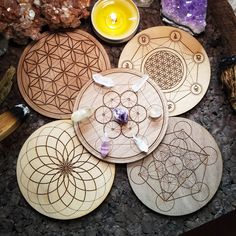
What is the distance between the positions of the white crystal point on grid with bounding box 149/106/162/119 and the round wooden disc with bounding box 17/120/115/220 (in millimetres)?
176

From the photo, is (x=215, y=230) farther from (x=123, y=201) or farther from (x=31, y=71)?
(x=31, y=71)

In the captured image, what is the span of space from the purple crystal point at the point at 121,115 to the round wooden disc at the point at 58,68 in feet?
0.40

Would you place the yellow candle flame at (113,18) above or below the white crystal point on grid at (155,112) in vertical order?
above

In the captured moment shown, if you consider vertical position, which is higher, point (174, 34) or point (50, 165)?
point (174, 34)

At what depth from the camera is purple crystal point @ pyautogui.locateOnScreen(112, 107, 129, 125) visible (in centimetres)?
128

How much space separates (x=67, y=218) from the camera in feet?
3.99

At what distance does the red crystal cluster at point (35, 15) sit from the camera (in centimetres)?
129

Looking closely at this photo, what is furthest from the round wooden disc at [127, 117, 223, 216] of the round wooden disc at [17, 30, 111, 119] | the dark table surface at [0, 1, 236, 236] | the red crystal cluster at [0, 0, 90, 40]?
the red crystal cluster at [0, 0, 90, 40]

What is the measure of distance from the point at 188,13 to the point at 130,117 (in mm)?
357

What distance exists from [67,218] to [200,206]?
13.6 inches

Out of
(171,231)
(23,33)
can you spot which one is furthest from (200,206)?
(23,33)

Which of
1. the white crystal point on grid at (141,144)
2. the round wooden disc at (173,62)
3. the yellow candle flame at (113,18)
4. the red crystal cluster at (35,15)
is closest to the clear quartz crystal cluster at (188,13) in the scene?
the round wooden disc at (173,62)

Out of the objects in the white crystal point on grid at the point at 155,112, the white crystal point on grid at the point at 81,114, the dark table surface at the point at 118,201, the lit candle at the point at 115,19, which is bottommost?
the dark table surface at the point at 118,201

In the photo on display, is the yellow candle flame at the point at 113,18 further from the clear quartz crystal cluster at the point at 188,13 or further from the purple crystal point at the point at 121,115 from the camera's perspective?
the purple crystal point at the point at 121,115
